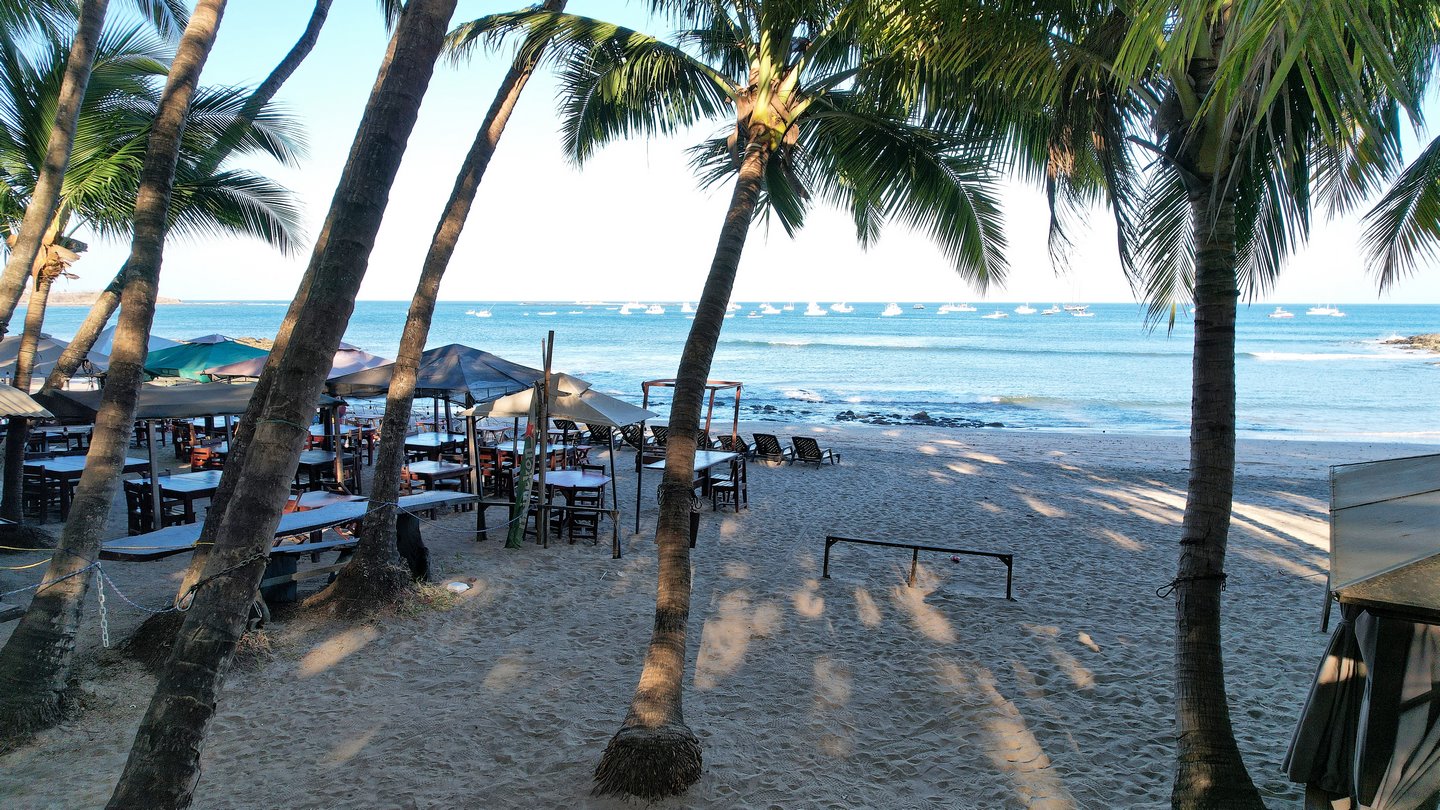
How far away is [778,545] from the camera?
9516 millimetres

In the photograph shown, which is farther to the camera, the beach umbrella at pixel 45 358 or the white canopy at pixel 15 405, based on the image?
the beach umbrella at pixel 45 358

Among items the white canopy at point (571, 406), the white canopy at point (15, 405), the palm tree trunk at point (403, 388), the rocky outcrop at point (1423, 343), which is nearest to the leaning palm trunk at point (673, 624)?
the palm tree trunk at point (403, 388)

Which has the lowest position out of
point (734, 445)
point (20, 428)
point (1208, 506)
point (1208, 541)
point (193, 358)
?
point (734, 445)

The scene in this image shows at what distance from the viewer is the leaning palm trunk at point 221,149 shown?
7828 millimetres

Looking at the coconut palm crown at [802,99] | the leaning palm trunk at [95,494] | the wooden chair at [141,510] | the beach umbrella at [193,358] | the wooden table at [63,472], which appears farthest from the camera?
the beach umbrella at [193,358]

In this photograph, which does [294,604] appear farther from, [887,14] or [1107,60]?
[1107,60]

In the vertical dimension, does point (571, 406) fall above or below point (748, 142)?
below

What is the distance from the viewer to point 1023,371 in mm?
47469

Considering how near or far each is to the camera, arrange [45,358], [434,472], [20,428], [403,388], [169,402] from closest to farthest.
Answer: [403,388]
[20,428]
[169,402]
[434,472]
[45,358]

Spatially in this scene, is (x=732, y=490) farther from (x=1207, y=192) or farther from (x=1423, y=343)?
(x=1423, y=343)

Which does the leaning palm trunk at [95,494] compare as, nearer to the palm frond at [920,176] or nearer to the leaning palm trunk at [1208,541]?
the palm frond at [920,176]

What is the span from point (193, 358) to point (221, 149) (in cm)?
416

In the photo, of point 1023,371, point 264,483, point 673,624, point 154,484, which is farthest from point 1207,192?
point 1023,371

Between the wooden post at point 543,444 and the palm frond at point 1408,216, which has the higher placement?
the palm frond at point 1408,216
